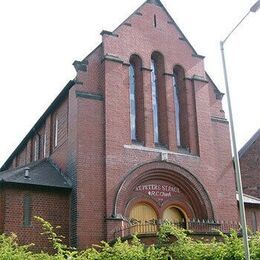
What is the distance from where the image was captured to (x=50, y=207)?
25.5 metres

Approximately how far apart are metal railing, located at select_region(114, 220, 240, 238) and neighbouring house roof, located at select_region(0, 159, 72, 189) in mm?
3535

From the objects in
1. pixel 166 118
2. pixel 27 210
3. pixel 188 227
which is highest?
pixel 166 118

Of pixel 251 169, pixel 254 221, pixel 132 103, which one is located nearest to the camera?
pixel 132 103

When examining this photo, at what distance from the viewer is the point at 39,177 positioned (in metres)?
26.2

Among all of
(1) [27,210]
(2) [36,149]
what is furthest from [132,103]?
(2) [36,149]

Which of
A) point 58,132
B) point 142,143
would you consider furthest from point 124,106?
point 58,132

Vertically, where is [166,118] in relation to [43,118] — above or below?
below

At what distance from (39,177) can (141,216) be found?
18.3 ft

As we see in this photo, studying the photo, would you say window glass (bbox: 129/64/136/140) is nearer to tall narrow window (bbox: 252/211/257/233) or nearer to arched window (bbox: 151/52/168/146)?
arched window (bbox: 151/52/168/146)

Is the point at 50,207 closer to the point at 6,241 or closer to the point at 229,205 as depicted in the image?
the point at 6,241

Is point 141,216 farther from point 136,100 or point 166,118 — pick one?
point 136,100

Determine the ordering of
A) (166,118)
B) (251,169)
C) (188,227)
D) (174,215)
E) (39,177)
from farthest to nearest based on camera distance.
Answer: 1. (251,169)
2. (166,118)
3. (174,215)
4. (188,227)
5. (39,177)

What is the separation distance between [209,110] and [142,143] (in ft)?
17.3

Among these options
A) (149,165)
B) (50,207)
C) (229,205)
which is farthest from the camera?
(229,205)
